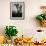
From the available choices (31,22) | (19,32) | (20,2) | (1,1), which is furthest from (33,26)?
(1,1)

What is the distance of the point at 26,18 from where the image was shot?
306cm

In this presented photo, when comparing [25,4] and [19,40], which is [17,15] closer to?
[25,4]

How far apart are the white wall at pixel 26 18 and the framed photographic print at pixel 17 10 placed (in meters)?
0.05

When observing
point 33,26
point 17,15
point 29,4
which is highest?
point 29,4

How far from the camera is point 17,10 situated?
306cm

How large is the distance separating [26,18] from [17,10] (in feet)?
0.69

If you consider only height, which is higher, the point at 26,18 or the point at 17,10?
the point at 17,10

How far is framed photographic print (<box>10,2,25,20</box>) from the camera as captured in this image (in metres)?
3.05

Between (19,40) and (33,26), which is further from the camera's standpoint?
(33,26)

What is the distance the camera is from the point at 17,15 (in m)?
3.06

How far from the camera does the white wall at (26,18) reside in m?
3.05

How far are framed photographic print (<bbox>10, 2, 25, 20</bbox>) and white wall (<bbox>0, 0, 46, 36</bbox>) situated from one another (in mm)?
53

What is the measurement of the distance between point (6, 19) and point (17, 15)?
0.21 metres

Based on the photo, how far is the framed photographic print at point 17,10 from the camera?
3.05m
